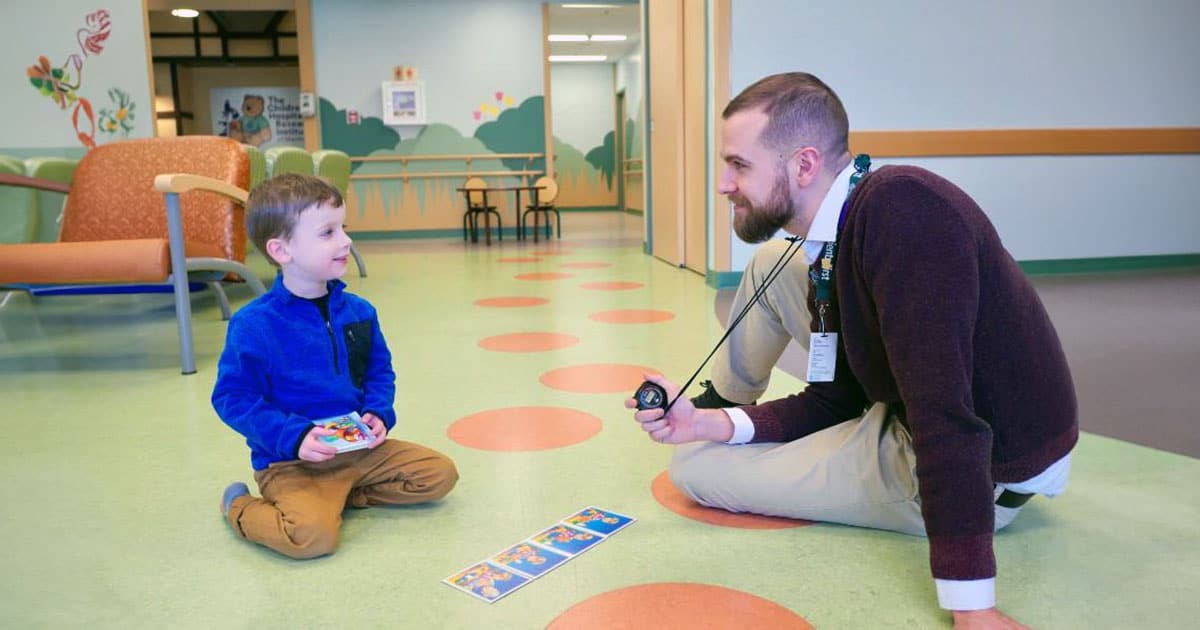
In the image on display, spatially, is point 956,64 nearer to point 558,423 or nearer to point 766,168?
point 558,423

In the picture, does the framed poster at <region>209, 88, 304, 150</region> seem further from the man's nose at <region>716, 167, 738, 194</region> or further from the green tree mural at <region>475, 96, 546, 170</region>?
the man's nose at <region>716, 167, 738, 194</region>

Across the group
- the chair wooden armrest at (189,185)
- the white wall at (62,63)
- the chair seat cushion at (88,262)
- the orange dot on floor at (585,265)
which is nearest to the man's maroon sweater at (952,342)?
the chair wooden armrest at (189,185)

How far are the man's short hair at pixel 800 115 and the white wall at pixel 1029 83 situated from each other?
10.3ft

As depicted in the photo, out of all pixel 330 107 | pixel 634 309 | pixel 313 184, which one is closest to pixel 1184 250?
pixel 634 309

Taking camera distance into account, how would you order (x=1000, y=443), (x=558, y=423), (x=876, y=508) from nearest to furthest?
(x=1000, y=443) → (x=876, y=508) → (x=558, y=423)

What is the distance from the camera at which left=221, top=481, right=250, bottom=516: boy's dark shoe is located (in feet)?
4.98

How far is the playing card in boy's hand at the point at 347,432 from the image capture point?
4.66 feet

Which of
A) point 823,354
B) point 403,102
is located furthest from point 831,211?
point 403,102

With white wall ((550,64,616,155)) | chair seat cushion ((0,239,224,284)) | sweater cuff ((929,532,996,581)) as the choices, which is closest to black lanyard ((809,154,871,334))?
sweater cuff ((929,532,996,581))

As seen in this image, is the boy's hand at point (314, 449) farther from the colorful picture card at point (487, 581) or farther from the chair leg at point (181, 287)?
the chair leg at point (181, 287)

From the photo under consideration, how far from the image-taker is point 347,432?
1.45m

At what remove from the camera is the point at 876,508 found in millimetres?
1370

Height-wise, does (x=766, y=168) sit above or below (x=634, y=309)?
above

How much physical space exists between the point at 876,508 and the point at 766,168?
0.63 metres
